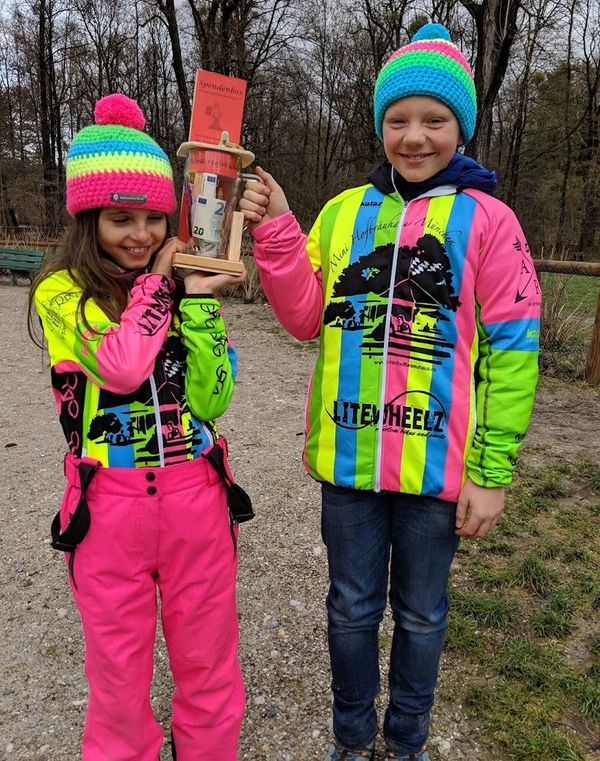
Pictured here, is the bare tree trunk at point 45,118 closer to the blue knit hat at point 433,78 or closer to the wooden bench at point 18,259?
the wooden bench at point 18,259

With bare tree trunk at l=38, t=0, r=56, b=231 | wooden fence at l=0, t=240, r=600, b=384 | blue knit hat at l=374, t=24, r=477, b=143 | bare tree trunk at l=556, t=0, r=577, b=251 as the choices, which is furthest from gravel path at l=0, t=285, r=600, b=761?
bare tree trunk at l=556, t=0, r=577, b=251

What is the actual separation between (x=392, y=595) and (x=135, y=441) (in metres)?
0.83

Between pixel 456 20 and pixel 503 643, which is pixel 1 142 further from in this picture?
pixel 503 643

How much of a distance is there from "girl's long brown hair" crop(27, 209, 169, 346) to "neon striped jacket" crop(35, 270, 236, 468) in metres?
0.02

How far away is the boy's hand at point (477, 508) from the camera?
1.56 m

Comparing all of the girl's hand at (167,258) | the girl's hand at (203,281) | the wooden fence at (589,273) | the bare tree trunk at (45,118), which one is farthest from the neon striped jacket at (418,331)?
the bare tree trunk at (45,118)

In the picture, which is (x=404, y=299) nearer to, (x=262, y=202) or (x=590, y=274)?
(x=262, y=202)

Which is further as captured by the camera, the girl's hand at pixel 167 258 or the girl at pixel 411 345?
the girl's hand at pixel 167 258

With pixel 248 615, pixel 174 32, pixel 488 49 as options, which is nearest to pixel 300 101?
pixel 174 32

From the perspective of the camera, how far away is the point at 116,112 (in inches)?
66.0

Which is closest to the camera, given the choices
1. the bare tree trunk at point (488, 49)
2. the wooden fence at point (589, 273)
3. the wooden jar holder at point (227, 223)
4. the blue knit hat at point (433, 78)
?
the blue knit hat at point (433, 78)

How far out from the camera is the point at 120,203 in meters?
1.58

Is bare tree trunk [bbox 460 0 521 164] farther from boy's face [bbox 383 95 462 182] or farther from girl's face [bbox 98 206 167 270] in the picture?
girl's face [bbox 98 206 167 270]

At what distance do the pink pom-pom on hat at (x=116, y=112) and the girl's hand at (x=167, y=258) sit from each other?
359 millimetres
